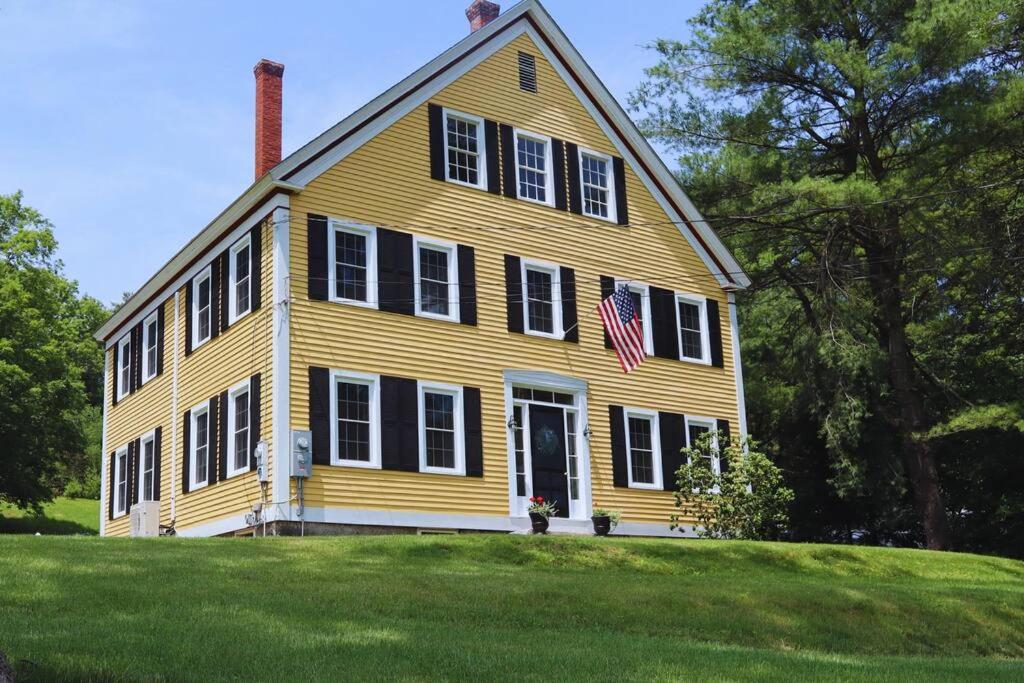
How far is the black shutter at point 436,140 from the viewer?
893 inches

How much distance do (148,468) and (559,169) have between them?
36.5 ft

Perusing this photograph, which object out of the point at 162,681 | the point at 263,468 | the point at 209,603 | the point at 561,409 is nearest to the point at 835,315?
the point at 561,409

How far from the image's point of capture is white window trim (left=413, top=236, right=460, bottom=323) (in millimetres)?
21720

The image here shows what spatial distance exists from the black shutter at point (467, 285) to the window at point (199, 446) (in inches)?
205

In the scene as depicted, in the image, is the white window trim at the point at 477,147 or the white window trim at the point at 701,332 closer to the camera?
the white window trim at the point at 477,147

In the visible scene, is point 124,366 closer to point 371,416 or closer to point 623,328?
point 371,416

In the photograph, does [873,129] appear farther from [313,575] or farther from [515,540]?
[313,575]

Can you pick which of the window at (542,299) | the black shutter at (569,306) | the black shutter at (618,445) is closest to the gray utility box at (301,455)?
the window at (542,299)

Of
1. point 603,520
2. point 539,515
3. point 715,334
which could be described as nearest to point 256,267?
point 539,515

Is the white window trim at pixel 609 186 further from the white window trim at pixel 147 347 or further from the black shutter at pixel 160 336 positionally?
the white window trim at pixel 147 347

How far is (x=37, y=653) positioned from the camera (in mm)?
9109

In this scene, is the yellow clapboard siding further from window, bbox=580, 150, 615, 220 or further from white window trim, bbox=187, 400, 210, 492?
white window trim, bbox=187, 400, 210, 492

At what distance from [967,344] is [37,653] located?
2743 cm

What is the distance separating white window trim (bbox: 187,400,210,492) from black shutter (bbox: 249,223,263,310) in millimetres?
2773
